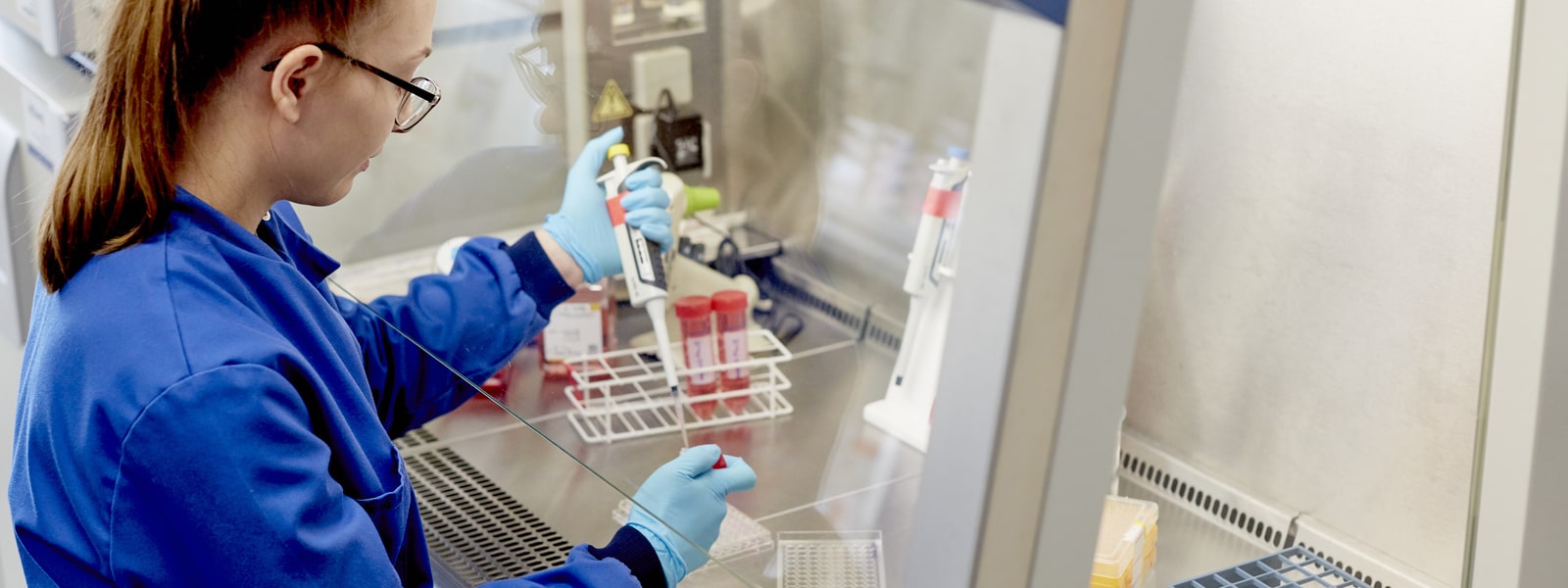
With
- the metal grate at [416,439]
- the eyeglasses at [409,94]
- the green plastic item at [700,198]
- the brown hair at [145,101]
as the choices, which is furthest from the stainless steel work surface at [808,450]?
the metal grate at [416,439]

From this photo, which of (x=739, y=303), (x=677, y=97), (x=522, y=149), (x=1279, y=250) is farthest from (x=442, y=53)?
(x=1279, y=250)

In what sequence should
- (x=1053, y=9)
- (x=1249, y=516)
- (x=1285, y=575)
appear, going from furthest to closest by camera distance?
(x=1249, y=516)
(x=1285, y=575)
(x=1053, y=9)

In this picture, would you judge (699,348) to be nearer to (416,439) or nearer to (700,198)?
(700,198)

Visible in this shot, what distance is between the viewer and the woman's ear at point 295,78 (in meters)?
1.00

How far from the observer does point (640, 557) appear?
Result: 118 cm

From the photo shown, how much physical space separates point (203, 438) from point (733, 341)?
0.42m

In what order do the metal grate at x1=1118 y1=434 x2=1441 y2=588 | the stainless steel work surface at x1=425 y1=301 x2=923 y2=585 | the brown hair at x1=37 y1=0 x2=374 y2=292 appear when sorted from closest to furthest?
1. the stainless steel work surface at x1=425 y1=301 x2=923 y2=585
2. the brown hair at x1=37 y1=0 x2=374 y2=292
3. the metal grate at x1=1118 y1=434 x2=1441 y2=588

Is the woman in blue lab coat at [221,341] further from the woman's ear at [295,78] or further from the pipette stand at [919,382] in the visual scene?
the pipette stand at [919,382]

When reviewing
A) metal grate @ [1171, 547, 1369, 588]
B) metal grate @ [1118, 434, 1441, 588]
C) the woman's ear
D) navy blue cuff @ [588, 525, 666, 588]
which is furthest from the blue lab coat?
metal grate @ [1118, 434, 1441, 588]

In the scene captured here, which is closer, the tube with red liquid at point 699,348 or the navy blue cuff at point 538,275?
the tube with red liquid at point 699,348

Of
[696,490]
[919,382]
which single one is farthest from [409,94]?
[919,382]

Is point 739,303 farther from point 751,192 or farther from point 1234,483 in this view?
point 1234,483

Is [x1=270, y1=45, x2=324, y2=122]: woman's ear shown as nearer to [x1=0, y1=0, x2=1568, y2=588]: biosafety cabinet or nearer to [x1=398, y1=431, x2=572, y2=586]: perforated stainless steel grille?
[x1=0, y1=0, x2=1568, y2=588]: biosafety cabinet

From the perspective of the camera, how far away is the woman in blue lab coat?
0.94 meters
